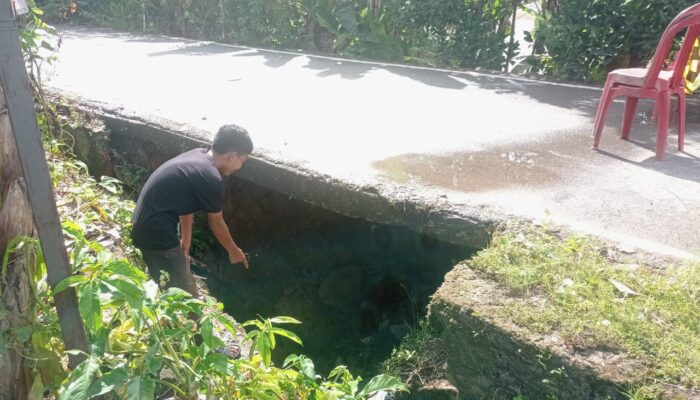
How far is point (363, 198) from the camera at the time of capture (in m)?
4.58

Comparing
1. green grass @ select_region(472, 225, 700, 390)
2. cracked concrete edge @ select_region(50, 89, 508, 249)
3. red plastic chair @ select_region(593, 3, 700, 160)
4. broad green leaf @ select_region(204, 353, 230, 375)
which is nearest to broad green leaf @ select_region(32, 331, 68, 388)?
broad green leaf @ select_region(204, 353, 230, 375)

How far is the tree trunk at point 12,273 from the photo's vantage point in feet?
8.25

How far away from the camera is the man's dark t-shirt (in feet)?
13.3

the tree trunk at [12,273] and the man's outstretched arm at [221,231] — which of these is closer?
the tree trunk at [12,273]

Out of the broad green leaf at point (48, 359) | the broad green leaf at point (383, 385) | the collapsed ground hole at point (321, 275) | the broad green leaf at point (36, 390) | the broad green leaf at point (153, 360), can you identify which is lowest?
the collapsed ground hole at point (321, 275)

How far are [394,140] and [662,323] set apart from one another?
3422 millimetres

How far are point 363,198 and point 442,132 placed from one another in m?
1.96

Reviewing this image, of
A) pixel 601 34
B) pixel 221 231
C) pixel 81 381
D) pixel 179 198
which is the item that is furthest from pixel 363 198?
pixel 601 34

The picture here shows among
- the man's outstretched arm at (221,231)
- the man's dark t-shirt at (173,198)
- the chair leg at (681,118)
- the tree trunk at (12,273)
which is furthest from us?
the chair leg at (681,118)

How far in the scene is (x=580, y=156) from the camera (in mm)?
5523

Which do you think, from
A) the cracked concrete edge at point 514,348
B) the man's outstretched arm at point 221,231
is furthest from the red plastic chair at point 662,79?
the man's outstretched arm at point 221,231

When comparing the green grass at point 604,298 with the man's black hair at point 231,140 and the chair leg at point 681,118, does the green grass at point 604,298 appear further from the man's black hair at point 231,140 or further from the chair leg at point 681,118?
the chair leg at point 681,118

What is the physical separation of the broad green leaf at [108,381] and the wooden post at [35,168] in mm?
247

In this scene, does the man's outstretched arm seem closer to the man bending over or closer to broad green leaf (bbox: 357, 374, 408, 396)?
the man bending over
